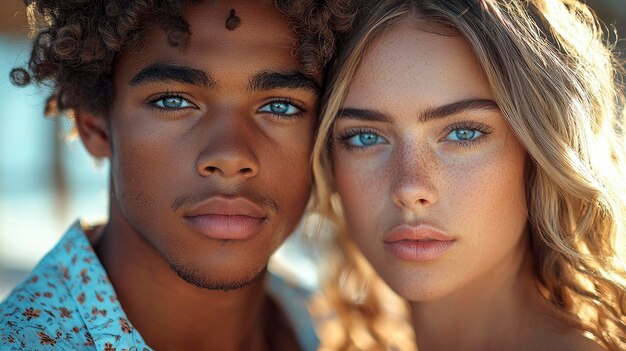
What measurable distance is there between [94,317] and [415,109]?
1.28 meters

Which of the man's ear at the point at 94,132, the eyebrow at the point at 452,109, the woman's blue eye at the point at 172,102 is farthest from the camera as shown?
the man's ear at the point at 94,132

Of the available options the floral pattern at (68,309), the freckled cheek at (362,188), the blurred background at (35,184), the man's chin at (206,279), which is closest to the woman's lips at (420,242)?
the freckled cheek at (362,188)

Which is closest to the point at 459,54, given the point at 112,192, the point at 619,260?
the point at 619,260

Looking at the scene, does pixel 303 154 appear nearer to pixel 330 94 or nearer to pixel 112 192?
pixel 330 94

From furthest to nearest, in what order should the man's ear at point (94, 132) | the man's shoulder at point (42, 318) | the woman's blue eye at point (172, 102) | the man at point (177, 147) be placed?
Result: the man's ear at point (94, 132) → the woman's blue eye at point (172, 102) → the man at point (177, 147) → the man's shoulder at point (42, 318)

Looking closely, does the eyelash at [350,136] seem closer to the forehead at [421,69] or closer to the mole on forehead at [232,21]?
the forehead at [421,69]

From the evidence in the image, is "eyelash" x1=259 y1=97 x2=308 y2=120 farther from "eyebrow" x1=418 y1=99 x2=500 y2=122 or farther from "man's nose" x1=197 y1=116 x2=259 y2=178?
"eyebrow" x1=418 y1=99 x2=500 y2=122

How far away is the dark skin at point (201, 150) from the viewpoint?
2779mm

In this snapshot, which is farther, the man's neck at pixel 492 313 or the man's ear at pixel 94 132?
the man's ear at pixel 94 132

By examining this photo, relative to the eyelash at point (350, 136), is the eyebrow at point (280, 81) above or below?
above

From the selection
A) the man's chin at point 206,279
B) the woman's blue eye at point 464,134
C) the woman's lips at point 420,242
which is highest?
the woman's blue eye at point 464,134

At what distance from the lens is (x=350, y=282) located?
3832 mm

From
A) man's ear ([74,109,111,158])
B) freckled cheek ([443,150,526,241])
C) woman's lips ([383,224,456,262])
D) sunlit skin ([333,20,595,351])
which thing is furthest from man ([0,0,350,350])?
freckled cheek ([443,150,526,241])

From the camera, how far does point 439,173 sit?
2.67m
